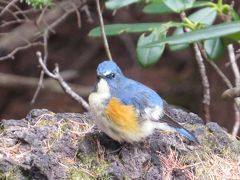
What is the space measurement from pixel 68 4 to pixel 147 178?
196 cm

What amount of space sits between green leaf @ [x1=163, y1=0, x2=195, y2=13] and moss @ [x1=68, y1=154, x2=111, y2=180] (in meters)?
1.05

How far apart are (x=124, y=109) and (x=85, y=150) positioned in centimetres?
27

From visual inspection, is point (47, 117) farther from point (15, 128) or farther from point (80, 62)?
point (80, 62)

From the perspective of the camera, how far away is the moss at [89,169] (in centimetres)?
339

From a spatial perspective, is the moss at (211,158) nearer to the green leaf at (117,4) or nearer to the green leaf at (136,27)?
the green leaf at (136,27)

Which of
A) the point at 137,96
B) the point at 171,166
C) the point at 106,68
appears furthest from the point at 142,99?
the point at 171,166

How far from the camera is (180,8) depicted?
13.4 ft

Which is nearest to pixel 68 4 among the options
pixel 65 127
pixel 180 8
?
pixel 180 8

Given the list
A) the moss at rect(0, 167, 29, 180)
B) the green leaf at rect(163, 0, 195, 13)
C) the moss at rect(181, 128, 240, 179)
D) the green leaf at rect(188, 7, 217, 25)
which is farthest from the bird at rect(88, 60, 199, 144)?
the green leaf at rect(188, 7, 217, 25)

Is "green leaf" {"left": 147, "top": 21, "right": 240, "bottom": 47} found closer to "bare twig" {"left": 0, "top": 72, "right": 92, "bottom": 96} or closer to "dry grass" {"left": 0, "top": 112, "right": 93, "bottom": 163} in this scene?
"dry grass" {"left": 0, "top": 112, "right": 93, "bottom": 163}

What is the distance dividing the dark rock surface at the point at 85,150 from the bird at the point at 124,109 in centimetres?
8

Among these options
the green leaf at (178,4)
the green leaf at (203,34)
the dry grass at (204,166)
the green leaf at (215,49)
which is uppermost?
the green leaf at (203,34)

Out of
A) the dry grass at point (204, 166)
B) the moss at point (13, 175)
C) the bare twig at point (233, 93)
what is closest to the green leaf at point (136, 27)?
the bare twig at point (233, 93)

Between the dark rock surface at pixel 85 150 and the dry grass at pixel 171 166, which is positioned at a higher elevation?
the dark rock surface at pixel 85 150
